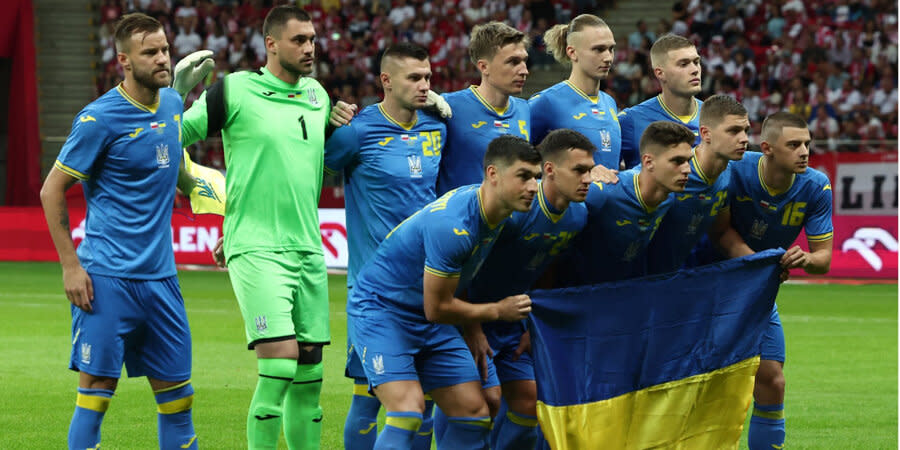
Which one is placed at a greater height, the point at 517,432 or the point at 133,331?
the point at 133,331

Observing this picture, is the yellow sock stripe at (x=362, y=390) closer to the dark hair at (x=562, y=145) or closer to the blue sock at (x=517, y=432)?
the blue sock at (x=517, y=432)

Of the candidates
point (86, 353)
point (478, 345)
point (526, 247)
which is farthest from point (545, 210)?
point (86, 353)

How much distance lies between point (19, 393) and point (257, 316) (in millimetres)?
4403

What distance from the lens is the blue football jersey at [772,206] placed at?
6910 millimetres

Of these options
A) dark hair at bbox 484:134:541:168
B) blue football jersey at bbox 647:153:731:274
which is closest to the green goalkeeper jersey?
dark hair at bbox 484:134:541:168

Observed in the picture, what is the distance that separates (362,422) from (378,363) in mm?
1123

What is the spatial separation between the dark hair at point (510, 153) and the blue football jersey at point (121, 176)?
5.44 ft

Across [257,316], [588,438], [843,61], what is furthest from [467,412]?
[843,61]

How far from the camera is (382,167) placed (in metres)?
6.88

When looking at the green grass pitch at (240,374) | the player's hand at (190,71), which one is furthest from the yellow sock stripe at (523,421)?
the player's hand at (190,71)

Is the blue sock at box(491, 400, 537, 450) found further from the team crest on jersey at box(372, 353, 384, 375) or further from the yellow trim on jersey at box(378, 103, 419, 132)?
the yellow trim on jersey at box(378, 103, 419, 132)

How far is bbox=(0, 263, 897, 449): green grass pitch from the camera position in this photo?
8516 mm

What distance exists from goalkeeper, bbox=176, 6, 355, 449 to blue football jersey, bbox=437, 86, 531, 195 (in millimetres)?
751

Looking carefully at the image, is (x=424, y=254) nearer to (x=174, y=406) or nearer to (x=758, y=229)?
(x=174, y=406)
